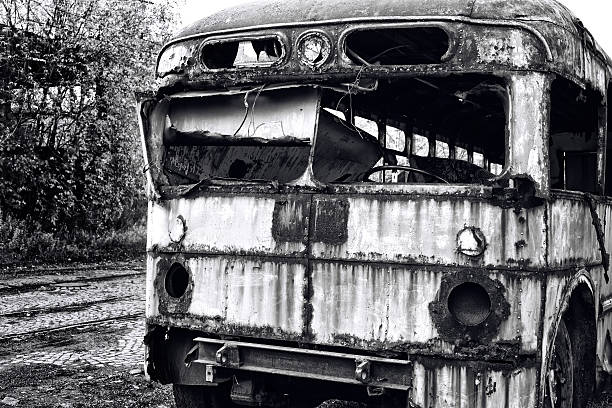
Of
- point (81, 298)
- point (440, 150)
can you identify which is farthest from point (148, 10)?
point (440, 150)

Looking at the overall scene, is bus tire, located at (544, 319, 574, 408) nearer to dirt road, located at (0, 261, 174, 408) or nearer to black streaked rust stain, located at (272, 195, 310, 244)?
black streaked rust stain, located at (272, 195, 310, 244)

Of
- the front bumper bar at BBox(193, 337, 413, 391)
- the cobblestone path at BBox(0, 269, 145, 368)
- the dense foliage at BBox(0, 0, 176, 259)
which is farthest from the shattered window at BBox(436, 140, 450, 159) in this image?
the dense foliage at BBox(0, 0, 176, 259)

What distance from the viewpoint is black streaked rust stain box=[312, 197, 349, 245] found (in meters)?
4.51

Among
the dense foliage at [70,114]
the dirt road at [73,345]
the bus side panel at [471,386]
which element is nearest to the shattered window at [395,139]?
the bus side panel at [471,386]

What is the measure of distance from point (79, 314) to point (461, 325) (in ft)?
23.5

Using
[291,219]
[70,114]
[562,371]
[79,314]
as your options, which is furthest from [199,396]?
[70,114]

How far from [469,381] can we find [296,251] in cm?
119

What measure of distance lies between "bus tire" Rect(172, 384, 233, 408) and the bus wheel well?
2.27 meters

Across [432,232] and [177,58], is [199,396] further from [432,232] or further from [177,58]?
[177,58]

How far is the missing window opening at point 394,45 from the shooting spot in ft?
15.1

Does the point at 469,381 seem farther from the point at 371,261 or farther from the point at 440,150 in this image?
the point at 440,150

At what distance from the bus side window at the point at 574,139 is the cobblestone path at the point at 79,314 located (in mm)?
4051

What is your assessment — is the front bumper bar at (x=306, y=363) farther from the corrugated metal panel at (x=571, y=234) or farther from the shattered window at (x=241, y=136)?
the shattered window at (x=241, y=136)

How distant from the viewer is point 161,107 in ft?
16.8
